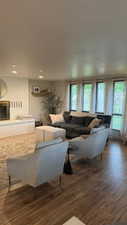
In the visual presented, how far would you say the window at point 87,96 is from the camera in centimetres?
690

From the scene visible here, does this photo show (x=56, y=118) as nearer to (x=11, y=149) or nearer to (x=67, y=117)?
(x=67, y=117)

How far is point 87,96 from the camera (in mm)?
6992

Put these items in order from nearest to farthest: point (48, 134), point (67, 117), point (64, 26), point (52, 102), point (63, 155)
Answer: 1. point (64, 26)
2. point (63, 155)
3. point (48, 134)
4. point (67, 117)
5. point (52, 102)

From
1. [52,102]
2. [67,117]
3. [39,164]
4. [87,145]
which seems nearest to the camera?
[39,164]

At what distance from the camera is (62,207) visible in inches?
86.4

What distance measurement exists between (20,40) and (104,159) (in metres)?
3.38

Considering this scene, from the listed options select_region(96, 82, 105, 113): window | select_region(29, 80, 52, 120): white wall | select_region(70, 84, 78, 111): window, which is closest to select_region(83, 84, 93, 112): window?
select_region(96, 82, 105, 113): window

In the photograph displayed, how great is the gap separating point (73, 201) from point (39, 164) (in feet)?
2.63

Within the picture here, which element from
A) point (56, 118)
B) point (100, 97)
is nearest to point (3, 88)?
point (56, 118)

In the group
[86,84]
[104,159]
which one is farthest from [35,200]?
[86,84]

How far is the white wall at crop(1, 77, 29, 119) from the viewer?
21.7ft

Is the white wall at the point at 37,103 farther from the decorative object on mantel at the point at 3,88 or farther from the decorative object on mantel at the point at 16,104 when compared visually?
the decorative object on mantel at the point at 3,88

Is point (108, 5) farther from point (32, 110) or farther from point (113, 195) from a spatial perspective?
point (32, 110)

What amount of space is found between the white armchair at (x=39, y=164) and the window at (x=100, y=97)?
171 inches
